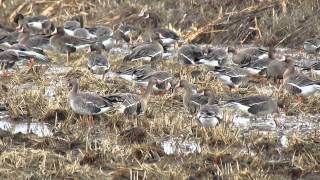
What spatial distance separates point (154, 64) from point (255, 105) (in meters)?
5.07

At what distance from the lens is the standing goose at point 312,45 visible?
684 inches

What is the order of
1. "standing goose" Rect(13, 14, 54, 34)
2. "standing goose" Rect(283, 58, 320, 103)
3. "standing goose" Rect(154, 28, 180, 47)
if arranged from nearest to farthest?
"standing goose" Rect(283, 58, 320, 103) < "standing goose" Rect(154, 28, 180, 47) < "standing goose" Rect(13, 14, 54, 34)

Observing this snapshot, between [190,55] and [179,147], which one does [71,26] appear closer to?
[190,55]

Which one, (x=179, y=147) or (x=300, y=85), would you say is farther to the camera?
(x=300, y=85)

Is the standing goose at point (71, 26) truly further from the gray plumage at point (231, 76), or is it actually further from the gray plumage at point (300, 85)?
the gray plumage at point (300, 85)

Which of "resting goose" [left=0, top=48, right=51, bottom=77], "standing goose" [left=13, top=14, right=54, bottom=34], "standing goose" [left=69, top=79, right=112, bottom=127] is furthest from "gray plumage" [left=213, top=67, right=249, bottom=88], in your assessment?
"standing goose" [left=13, top=14, right=54, bottom=34]

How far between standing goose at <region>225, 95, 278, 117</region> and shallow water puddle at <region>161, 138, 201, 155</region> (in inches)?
61.4

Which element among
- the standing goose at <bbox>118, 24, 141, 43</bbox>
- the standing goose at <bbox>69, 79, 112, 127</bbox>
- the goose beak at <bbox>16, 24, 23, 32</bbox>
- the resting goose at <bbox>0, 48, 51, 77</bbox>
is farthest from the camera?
the goose beak at <bbox>16, 24, 23, 32</bbox>

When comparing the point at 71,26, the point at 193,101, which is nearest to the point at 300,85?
the point at 193,101

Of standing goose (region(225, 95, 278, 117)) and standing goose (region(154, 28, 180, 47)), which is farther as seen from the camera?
standing goose (region(154, 28, 180, 47))

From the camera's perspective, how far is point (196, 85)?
14469 mm

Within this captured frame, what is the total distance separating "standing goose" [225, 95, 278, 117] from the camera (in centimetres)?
1175

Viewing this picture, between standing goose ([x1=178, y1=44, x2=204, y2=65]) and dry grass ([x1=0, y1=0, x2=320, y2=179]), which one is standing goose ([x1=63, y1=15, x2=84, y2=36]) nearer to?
dry grass ([x1=0, y1=0, x2=320, y2=179])

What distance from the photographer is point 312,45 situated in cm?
1741
